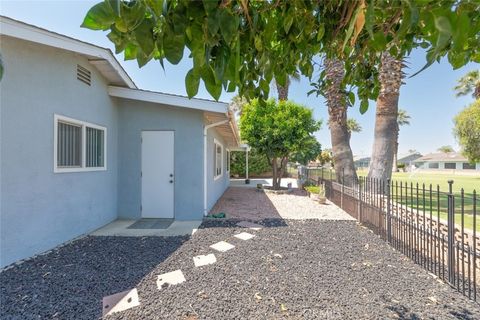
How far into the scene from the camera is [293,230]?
563 cm

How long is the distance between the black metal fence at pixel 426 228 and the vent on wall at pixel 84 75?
6934mm

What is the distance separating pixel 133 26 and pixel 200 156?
5829mm

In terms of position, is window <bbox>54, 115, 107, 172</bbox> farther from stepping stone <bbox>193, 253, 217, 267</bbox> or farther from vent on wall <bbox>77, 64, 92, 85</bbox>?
stepping stone <bbox>193, 253, 217, 267</bbox>

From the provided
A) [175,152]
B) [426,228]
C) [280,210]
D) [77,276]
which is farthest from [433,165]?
[77,276]

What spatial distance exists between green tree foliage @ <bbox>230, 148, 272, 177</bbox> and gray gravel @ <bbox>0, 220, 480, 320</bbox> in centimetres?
1572

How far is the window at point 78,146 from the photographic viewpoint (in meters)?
4.67

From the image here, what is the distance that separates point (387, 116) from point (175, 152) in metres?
6.90

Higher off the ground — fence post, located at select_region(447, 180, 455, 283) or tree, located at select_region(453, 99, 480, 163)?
tree, located at select_region(453, 99, 480, 163)

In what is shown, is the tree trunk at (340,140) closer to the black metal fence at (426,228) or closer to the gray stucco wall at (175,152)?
the black metal fence at (426,228)

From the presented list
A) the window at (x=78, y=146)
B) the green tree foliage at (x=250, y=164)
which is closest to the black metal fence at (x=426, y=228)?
the window at (x=78, y=146)

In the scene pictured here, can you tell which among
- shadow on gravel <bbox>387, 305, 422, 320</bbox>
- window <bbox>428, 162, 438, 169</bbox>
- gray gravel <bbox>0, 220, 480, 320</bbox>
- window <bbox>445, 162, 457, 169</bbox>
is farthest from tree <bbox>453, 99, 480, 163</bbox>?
window <bbox>428, 162, 438, 169</bbox>

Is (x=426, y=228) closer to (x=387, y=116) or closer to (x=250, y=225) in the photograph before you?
(x=250, y=225)

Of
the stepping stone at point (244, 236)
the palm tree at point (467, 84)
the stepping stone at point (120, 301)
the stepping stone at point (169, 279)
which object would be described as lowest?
the stepping stone at point (120, 301)

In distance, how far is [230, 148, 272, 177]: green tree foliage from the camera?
20.5 m
